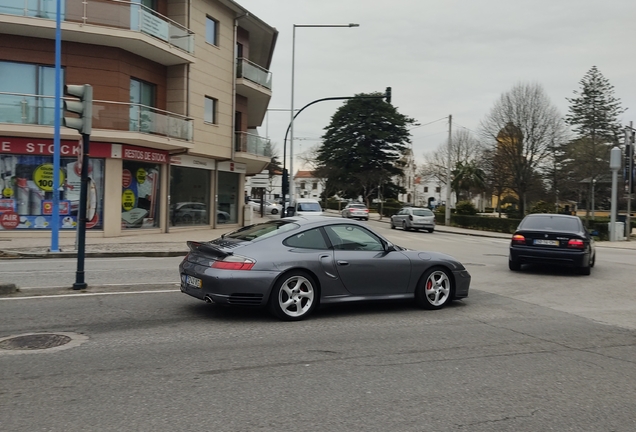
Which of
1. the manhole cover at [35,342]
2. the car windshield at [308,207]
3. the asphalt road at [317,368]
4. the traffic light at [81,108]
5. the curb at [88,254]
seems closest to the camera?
the asphalt road at [317,368]

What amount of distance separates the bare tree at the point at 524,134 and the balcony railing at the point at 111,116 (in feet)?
94.0

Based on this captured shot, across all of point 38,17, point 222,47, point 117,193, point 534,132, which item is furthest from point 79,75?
point 534,132

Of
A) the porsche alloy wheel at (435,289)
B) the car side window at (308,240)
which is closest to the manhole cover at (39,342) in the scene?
the car side window at (308,240)

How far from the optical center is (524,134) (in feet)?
146

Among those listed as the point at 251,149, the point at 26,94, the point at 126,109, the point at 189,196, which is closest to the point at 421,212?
the point at 251,149

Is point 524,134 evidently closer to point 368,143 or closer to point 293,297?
point 368,143

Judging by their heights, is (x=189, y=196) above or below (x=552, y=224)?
above

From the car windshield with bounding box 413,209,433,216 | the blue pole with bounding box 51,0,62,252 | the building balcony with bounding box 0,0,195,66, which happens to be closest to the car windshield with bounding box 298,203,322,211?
the car windshield with bounding box 413,209,433,216

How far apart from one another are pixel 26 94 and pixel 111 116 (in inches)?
111

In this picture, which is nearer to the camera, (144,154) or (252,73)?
(144,154)

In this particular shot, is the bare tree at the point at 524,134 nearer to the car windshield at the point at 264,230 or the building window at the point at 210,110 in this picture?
the building window at the point at 210,110

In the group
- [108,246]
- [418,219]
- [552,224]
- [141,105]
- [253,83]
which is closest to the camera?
[552,224]

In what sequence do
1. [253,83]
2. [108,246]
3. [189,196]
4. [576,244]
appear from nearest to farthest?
[576,244], [108,246], [189,196], [253,83]

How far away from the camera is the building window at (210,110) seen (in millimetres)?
26953
